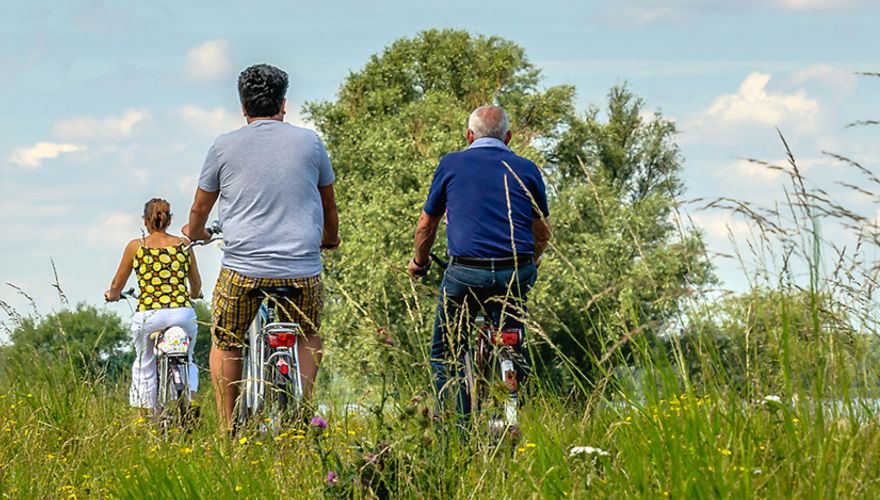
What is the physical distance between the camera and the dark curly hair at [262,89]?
6.88m

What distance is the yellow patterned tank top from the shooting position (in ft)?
29.4

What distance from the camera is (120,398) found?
827 cm

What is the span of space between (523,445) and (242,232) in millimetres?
2664

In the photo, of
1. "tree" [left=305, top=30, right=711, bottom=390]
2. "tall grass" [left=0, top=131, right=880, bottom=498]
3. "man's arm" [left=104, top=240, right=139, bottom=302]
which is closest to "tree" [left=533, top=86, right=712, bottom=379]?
"tree" [left=305, top=30, right=711, bottom=390]

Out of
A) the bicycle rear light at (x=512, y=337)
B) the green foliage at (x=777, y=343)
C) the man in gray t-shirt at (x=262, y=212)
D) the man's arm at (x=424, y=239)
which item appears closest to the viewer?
the green foliage at (x=777, y=343)

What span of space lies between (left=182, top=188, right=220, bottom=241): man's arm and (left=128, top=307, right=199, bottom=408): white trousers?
1.45 meters

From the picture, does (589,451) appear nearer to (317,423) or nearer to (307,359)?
(317,423)

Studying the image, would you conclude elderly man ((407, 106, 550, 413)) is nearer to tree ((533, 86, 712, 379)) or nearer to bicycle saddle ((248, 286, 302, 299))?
bicycle saddle ((248, 286, 302, 299))

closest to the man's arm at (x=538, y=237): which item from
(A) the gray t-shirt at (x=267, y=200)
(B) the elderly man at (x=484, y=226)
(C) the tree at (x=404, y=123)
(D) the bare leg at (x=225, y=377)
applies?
(B) the elderly man at (x=484, y=226)

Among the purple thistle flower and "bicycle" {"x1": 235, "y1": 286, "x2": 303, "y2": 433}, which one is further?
"bicycle" {"x1": 235, "y1": 286, "x2": 303, "y2": 433}

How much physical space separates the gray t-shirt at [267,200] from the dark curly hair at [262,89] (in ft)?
0.44

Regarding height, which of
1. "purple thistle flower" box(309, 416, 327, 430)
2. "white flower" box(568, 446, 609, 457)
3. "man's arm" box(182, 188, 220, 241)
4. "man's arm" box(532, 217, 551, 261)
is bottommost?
"purple thistle flower" box(309, 416, 327, 430)

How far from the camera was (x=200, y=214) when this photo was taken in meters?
7.17

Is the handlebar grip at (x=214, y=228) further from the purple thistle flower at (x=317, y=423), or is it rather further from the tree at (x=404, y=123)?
the tree at (x=404, y=123)
